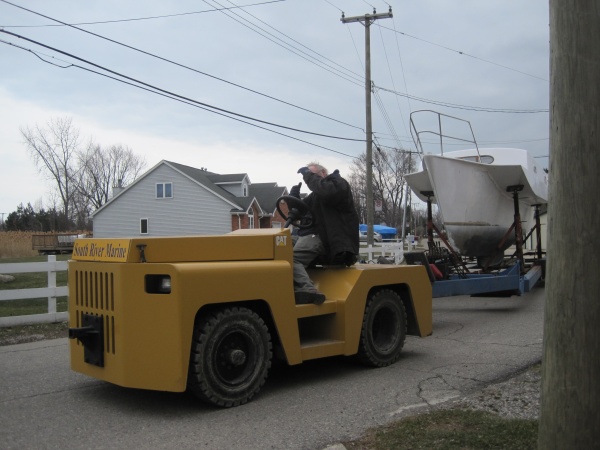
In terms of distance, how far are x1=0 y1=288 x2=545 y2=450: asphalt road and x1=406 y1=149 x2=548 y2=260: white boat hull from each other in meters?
4.26

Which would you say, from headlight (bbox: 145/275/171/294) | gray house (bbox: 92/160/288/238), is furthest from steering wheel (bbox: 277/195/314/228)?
gray house (bbox: 92/160/288/238)

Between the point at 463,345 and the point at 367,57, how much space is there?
19.2 meters

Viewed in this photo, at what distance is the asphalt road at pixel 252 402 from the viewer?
169 inches

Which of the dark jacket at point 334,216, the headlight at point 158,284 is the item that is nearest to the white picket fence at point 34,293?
the dark jacket at point 334,216

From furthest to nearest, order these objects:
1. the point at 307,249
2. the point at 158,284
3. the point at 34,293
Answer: the point at 34,293
the point at 307,249
the point at 158,284

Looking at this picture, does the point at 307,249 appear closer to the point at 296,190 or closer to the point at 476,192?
the point at 296,190

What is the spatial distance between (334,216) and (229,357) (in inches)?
81.8

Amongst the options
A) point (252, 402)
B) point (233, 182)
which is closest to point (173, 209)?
point (233, 182)

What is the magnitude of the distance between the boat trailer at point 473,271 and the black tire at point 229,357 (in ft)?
13.1

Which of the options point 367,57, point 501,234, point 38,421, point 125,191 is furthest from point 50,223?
point 38,421

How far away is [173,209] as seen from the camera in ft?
150

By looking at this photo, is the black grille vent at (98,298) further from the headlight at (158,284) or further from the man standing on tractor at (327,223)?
the man standing on tractor at (327,223)

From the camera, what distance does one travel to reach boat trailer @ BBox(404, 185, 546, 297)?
9453 millimetres

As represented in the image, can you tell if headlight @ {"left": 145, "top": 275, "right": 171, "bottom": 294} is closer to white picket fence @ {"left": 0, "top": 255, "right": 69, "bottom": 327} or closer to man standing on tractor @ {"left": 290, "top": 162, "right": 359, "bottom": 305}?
man standing on tractor @ {"left": 290, "top": 162, "right": 359, "bottom": 305}
